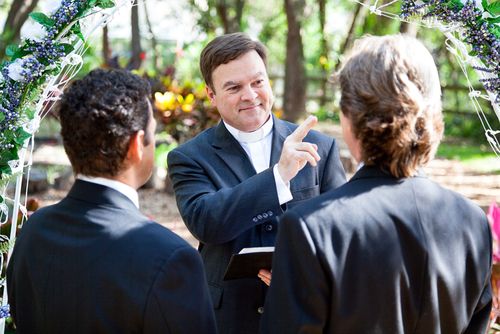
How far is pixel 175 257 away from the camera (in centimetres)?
183

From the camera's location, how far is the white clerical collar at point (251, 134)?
2920mm

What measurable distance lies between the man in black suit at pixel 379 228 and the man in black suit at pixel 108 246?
0.27 metres

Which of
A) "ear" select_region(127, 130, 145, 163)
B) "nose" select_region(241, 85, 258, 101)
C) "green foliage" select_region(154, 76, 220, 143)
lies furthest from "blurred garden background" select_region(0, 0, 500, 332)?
"ear" select_region(127, 130, 145, 163)

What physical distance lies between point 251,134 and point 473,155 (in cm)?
1075

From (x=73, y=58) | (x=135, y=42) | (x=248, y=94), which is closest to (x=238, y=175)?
(x=248, y=94)

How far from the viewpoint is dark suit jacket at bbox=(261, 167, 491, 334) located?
5.95 ft

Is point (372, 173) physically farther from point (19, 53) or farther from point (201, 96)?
point (201, 96)

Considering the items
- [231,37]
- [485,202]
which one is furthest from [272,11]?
[231,37]

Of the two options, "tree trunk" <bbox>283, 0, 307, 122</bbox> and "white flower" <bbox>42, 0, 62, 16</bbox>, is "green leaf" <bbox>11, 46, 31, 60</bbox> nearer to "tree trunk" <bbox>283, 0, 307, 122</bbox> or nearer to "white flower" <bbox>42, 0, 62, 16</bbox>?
"white flower" <bbox>42, 0, 62, 16</bbox>

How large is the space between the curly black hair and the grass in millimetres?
9946

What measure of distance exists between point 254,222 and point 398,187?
0.80 m

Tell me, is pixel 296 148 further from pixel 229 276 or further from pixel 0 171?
pixel 0 171

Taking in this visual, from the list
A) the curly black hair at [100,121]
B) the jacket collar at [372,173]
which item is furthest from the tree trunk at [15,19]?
the jacket collar at [372,173]

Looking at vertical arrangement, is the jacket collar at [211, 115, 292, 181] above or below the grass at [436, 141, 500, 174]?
above
